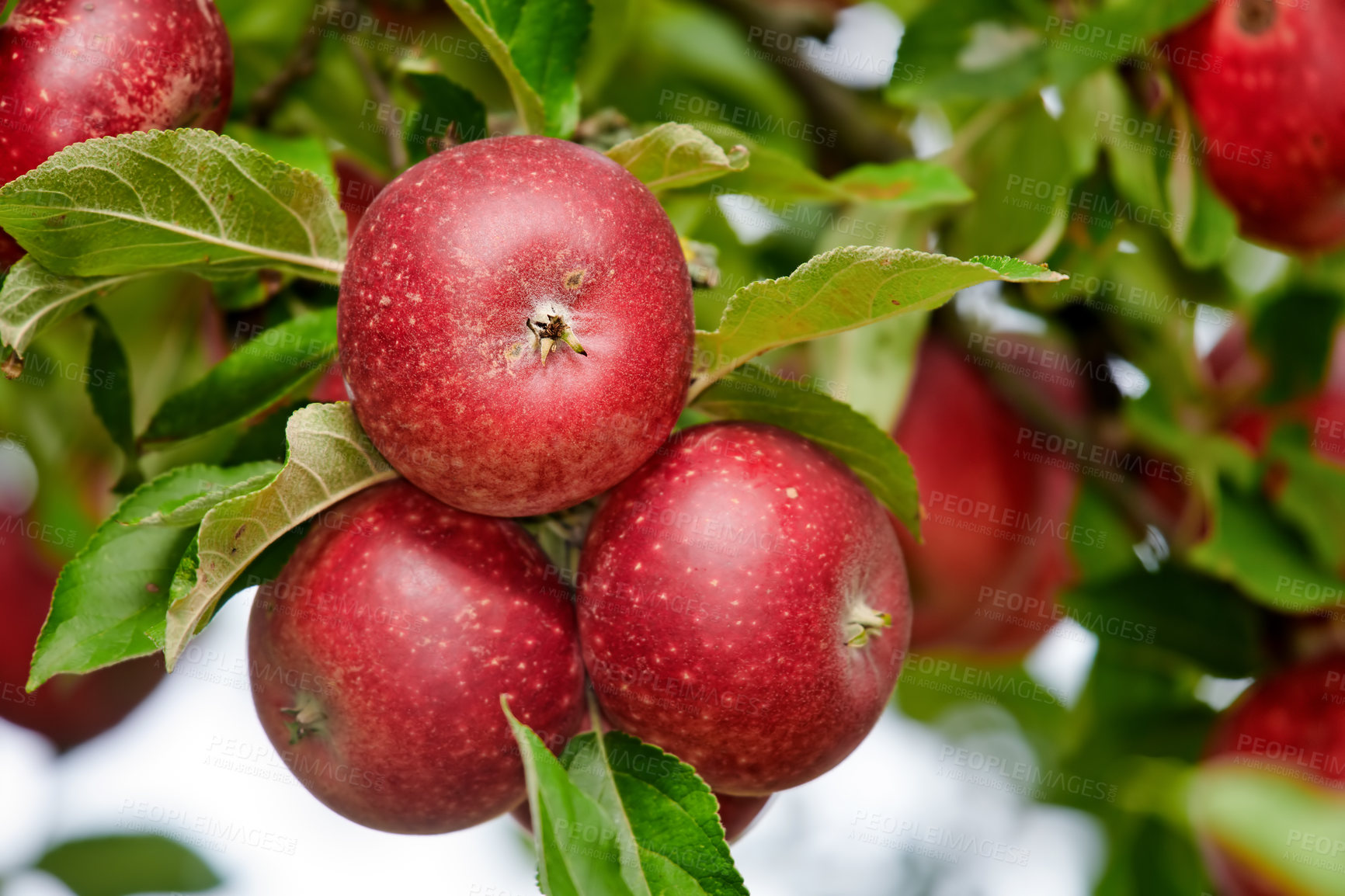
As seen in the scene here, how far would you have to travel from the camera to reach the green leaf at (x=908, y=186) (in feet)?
4.27

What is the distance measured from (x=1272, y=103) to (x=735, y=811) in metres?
1.11

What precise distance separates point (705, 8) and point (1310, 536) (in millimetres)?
1312

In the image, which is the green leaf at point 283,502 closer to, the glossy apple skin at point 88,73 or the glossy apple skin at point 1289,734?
the glossy apple skin at point 88,73

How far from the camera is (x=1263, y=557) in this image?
1704mm

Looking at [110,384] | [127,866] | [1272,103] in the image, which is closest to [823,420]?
[110,384]

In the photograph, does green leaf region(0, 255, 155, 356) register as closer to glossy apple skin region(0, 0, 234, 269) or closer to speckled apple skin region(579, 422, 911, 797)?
glossy apple skin region(0, 0, 234, 269)

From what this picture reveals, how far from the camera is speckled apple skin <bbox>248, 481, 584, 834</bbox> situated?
963 mm

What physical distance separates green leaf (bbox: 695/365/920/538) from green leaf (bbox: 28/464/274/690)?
42 centimetres

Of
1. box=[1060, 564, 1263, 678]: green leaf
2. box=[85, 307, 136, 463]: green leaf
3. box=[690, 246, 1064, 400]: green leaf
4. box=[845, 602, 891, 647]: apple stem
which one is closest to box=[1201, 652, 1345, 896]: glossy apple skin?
box=[1060, 564, 1263, 678]: green leaf

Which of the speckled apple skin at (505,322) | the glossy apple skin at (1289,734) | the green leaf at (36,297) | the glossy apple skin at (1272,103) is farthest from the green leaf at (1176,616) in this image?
the green leaf at (36,297)

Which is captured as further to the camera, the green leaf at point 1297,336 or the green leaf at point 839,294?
the green leaf at point 1297,336

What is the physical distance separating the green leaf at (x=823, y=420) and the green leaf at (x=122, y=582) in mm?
417

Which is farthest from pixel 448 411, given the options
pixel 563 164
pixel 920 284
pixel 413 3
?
pixel 413 3

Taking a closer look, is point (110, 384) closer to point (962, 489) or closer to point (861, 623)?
point (861, 623)
